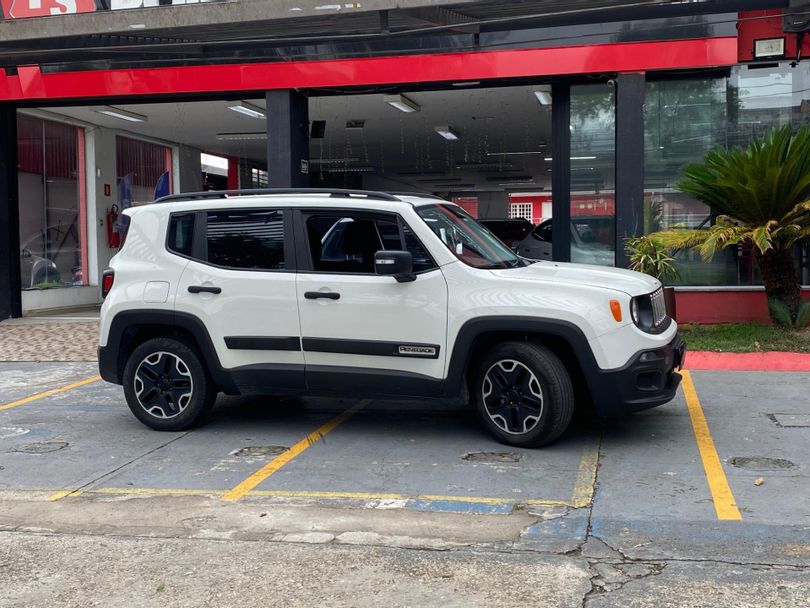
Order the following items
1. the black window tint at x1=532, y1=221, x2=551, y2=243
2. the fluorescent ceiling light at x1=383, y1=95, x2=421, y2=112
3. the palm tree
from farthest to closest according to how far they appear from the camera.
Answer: the black window tint at x1=532, y1=221, x2=551, y2=243 → the fluorescent ceiling light at x1=383, y1=95, x2=421, y2=112 → the palm tree

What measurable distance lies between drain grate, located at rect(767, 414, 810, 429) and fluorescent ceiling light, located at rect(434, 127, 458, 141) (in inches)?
512

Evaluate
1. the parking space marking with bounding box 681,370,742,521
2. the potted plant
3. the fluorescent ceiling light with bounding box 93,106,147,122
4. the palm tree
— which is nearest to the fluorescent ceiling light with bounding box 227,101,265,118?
the fluorescent ceiling light with bounding box 93,106,147,122

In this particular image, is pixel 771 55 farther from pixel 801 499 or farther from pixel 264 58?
pixel 801 499

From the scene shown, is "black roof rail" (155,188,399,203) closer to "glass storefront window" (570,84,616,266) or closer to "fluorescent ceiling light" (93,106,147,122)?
"glass storefront window" (570,84,616,266)

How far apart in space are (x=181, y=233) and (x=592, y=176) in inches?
291

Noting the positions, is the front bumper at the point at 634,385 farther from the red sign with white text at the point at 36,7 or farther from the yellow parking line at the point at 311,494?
the red sign with white text at the point at 36,7

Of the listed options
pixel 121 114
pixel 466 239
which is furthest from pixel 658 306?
pixel 121 114

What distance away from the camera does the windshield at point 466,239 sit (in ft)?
21.9

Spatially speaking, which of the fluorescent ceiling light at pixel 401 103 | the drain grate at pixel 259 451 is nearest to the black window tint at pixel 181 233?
the drain grate at pixel 259 451

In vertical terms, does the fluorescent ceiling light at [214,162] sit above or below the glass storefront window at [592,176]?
above

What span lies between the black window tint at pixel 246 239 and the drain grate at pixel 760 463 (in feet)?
11.8

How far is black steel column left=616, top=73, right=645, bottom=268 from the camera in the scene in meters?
12.2

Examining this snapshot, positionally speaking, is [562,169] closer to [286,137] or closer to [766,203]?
[766,203]

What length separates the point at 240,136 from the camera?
2050 cm
